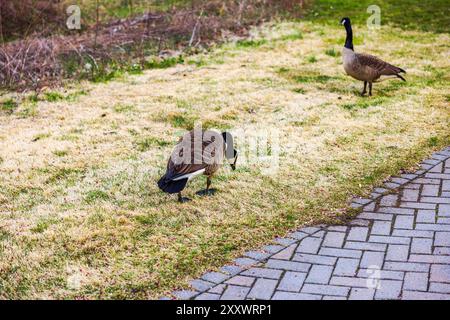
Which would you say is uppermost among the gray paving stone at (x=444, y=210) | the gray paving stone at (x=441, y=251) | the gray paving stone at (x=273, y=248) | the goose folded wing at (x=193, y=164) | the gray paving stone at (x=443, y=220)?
the goose folded wing at (x=193, y=164)

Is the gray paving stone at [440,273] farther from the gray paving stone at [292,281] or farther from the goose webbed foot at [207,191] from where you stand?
the goose webbed foot at [207,191]

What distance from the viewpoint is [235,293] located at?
462 cm

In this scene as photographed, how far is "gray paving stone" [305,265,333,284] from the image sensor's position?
15.7 ft

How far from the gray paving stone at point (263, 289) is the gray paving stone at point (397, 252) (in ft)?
3.62

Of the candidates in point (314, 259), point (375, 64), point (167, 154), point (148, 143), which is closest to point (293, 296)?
point (314, 259)

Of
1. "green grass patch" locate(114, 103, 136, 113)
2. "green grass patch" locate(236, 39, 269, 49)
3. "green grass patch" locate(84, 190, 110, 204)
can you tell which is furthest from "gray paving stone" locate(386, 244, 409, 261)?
"green grass patch" locate(236, 39, 269, 49)

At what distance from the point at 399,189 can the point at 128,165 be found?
126 inches

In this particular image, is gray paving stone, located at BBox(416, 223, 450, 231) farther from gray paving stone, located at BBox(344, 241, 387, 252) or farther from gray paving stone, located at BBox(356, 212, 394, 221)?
gray paving stone, located at BBox(344, 241, 387, 252)

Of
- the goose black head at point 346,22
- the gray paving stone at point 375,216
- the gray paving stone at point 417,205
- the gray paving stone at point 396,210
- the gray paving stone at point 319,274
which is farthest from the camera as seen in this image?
the goose black head at point 346,22

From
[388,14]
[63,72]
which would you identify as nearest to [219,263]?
[63,72]

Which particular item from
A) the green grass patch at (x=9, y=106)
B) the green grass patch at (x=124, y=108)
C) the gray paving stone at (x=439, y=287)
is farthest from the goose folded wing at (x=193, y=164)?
the green grass patch at (x=9, y=106)

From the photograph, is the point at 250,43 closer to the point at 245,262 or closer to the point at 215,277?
the point at 245,262

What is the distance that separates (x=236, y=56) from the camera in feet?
40.1

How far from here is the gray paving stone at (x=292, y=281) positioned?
467 cm
